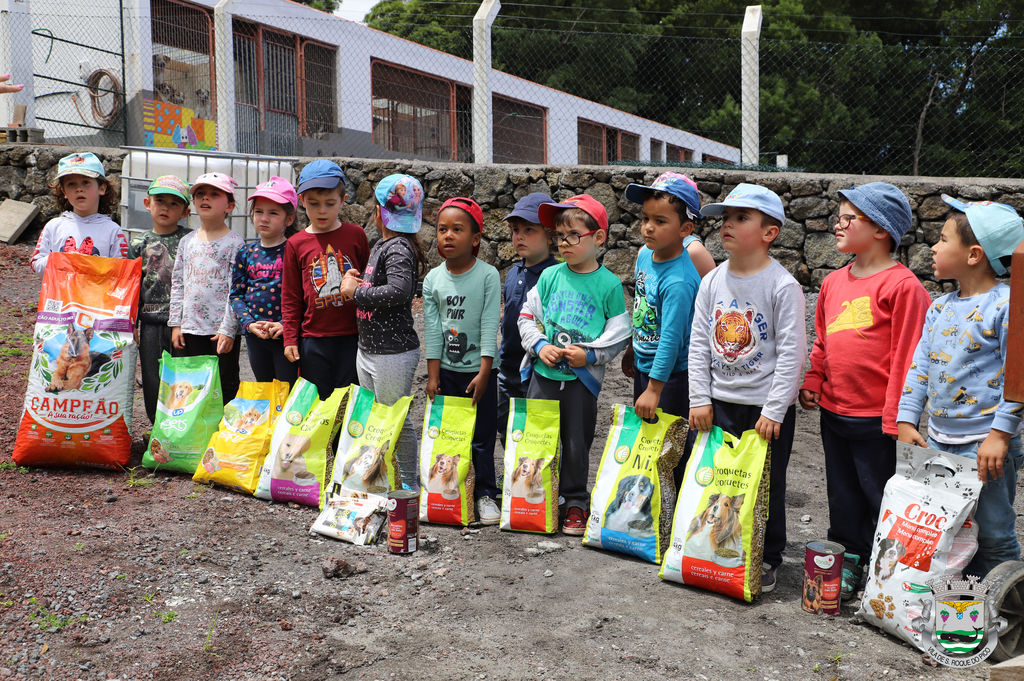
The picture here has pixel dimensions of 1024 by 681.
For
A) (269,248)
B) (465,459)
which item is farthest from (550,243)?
(269,248)

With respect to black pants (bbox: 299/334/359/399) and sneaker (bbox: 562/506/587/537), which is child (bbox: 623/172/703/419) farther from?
black pants (bbox: 299/334/359/399)

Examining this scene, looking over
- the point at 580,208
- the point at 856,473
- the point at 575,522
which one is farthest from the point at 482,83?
the point at 856,473

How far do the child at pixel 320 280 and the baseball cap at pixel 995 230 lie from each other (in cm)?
263

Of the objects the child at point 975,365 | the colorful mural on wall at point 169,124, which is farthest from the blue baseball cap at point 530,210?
the colorful mural on wall at point 169,124

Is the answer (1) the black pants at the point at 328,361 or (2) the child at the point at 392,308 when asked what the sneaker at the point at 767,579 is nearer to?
(2) the child at the point at 392,308

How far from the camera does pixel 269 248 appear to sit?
421 cm

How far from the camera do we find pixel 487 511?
12.4ft

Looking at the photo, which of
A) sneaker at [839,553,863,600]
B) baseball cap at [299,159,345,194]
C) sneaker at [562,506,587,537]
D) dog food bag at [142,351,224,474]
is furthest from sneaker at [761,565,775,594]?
dog food bag at [142,351,224,474]

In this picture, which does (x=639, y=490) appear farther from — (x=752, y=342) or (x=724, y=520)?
(x=752, y=342)

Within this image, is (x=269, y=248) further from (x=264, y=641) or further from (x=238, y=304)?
(x=264, y=641)

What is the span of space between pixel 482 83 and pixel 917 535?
20.2 feet

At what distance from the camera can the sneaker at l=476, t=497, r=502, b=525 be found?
3766mm

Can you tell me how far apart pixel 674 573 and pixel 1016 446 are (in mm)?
1211

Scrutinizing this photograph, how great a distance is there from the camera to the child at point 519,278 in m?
3.80
